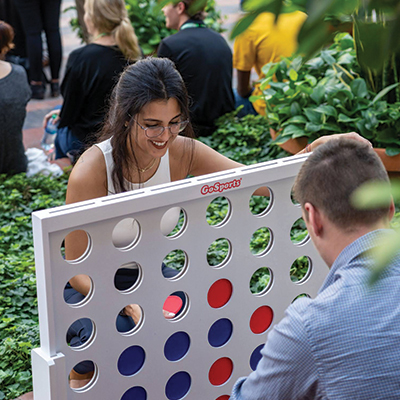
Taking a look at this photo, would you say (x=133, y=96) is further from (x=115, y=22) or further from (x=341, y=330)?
(x=115, y=22)

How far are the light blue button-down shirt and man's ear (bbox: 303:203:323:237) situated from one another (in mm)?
119

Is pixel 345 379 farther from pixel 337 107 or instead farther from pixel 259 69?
pixel 259 69

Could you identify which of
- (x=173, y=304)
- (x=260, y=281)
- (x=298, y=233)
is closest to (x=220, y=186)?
(x=173, y=304)

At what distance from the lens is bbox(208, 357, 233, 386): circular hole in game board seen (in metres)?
2.01

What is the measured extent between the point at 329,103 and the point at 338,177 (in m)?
2.68

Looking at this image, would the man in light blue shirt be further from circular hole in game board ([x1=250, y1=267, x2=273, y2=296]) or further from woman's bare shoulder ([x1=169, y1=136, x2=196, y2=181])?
circular hole in game board ([x1=250, y1=267, x2=273, y2=296])

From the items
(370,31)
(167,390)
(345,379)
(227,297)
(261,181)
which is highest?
(370,31)

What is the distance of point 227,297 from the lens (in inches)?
77.1

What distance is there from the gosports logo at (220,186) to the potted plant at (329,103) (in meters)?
2.04

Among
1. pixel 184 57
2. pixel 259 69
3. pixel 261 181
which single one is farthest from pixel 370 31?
pixel 259 69

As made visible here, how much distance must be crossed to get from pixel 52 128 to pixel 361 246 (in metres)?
4.39

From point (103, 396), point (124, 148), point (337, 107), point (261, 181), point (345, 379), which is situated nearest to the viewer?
point (345, 379)

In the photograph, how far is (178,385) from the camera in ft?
6.36

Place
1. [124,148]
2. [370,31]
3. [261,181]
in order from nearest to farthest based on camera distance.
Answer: [370,31]
[261,181]
[124,148]
